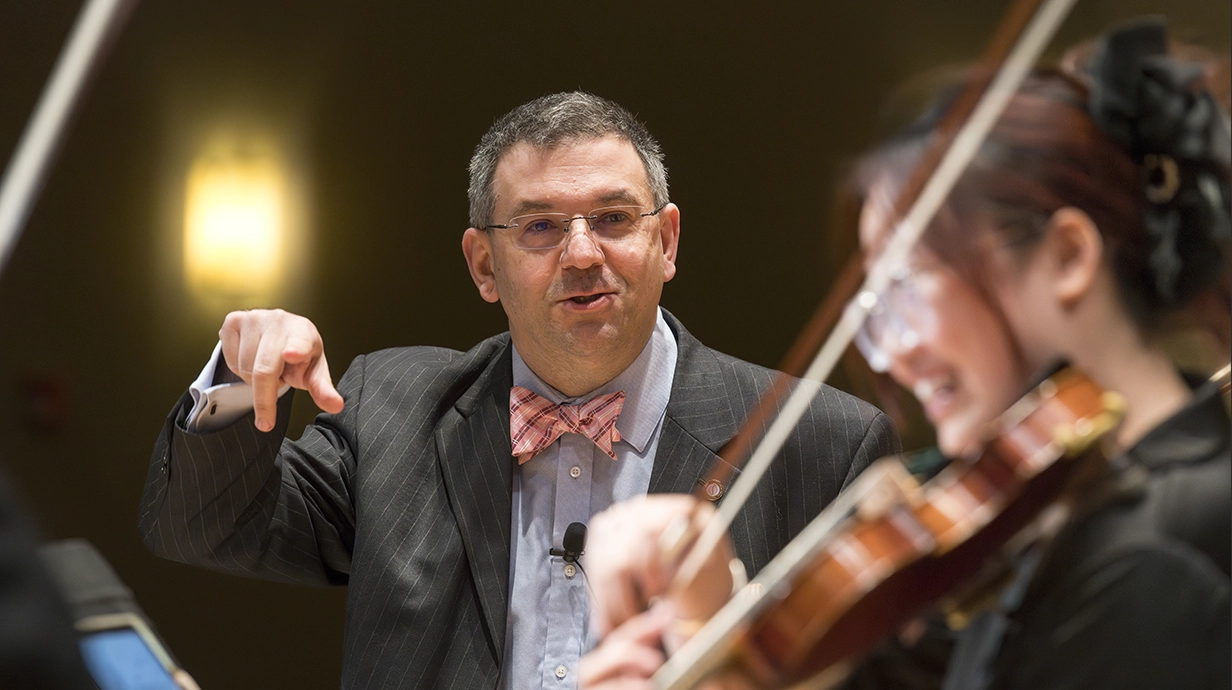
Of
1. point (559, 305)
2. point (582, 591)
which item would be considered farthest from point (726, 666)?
point (559, 305)

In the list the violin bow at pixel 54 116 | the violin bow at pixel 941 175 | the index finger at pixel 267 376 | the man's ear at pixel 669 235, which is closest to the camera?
the violin bow at pixel 941 175

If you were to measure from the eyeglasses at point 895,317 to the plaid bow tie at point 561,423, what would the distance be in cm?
56

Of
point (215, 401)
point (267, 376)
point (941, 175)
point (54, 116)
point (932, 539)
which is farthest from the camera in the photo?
point (215, 401)

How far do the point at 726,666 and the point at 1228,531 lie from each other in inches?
12.1

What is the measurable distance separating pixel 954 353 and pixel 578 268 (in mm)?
681

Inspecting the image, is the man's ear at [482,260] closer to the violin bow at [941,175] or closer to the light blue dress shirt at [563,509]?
the light blue dress shirt at [563,509]

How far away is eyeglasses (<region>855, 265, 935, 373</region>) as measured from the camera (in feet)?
2.54

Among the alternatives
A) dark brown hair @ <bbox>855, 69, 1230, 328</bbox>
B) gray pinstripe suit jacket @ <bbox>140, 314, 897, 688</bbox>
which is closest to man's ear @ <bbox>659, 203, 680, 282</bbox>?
gray pinstripe suit jacket @ <bbox>140, 314, 897, 688</bbox>

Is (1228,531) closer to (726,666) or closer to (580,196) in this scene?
(726,666)

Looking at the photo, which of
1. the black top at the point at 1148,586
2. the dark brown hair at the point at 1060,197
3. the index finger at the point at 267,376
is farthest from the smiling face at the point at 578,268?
the black top at the point at 1148,586

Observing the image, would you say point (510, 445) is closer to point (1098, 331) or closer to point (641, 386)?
point (641, 386)

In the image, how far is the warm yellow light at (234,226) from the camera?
1.84m

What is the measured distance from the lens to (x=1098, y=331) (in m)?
0.71

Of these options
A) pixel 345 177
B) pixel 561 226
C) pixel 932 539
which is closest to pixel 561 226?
pixel 561 226
